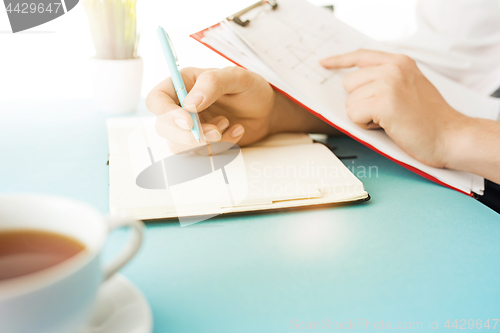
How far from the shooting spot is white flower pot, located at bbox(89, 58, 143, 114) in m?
0.71

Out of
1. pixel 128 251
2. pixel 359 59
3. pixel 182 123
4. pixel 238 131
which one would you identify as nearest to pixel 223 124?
pixel 238 131

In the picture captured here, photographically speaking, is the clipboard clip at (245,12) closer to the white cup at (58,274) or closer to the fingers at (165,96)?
the fingers at (165,96)

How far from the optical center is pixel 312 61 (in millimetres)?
604

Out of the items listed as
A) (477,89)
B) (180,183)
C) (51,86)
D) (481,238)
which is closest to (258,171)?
(180,183)

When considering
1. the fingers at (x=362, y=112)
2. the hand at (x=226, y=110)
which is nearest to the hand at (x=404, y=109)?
the fingers at (x=362, y=112)

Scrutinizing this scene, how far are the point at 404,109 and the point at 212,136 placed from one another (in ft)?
0.88

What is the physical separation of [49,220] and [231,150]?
1.12 ft

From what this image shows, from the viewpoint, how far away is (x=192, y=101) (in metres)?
0.42

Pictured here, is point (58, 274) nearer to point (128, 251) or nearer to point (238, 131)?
point (128, 251)

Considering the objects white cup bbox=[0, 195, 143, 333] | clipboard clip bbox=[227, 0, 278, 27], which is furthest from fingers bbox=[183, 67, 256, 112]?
white cup bbox=[0, 195, 143, 333]

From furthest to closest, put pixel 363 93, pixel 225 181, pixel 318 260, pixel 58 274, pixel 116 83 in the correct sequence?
pixel 116 83, pixel 363 93, pixel 225 181, pixel 318 260, pixel 58 274

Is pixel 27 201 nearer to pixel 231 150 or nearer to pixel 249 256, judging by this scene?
pixel 249 256

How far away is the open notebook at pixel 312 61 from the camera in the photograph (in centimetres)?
51

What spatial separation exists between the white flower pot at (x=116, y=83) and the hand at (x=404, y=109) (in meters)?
0.42
